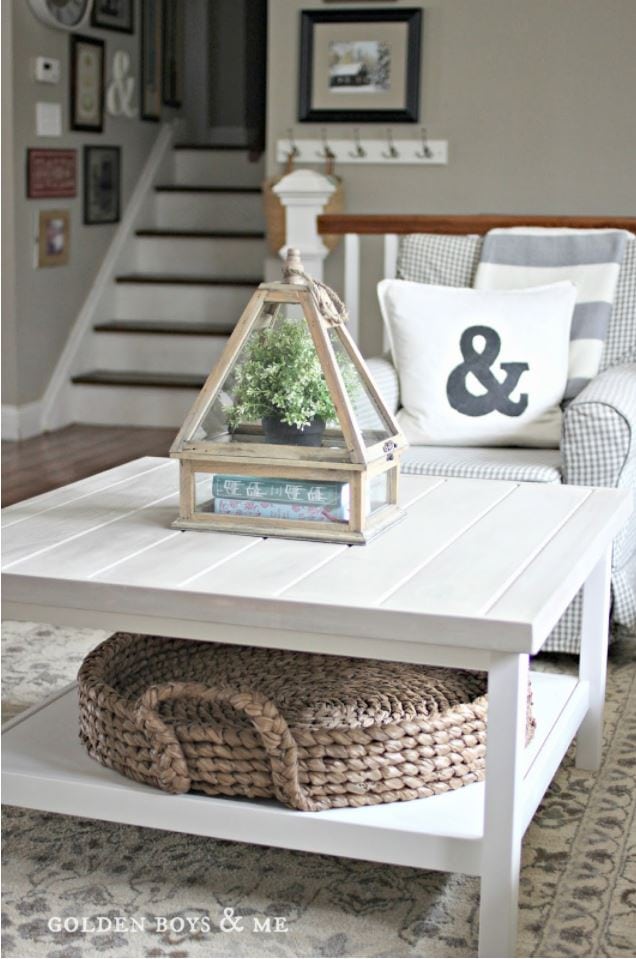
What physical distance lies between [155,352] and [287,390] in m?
4.15

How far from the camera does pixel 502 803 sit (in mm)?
1625

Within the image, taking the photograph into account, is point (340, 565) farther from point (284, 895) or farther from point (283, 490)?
point (284, 895)

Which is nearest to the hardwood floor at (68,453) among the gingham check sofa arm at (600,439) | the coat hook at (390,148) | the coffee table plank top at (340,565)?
the coat hook at (390,148)

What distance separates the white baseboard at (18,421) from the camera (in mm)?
5445

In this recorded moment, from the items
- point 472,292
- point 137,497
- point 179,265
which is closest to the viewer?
point 137,497

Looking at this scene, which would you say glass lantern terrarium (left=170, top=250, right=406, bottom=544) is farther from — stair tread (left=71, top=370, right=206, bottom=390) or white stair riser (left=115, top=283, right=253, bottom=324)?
white stair riser (left=115, top=283, right=253, bottom=324)

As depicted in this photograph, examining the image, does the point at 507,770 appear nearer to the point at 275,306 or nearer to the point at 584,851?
the point at 584,851

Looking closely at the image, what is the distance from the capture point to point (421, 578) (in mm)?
1732

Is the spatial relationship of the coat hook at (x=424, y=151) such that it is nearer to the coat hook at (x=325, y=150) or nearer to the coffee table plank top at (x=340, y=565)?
the coat hook at (x=325, y=150)

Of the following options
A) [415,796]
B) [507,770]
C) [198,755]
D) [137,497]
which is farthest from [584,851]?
[137,497]

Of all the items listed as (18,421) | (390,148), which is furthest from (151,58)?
(18,421)

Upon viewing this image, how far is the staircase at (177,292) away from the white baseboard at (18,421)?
323 millimetres

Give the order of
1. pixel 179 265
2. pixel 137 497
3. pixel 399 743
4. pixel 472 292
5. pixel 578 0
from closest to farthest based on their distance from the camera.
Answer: pixel 399 743, pixel 137 497, pixel 472 292, pixel 578 0, pixel 179 265

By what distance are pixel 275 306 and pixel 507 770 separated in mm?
767
